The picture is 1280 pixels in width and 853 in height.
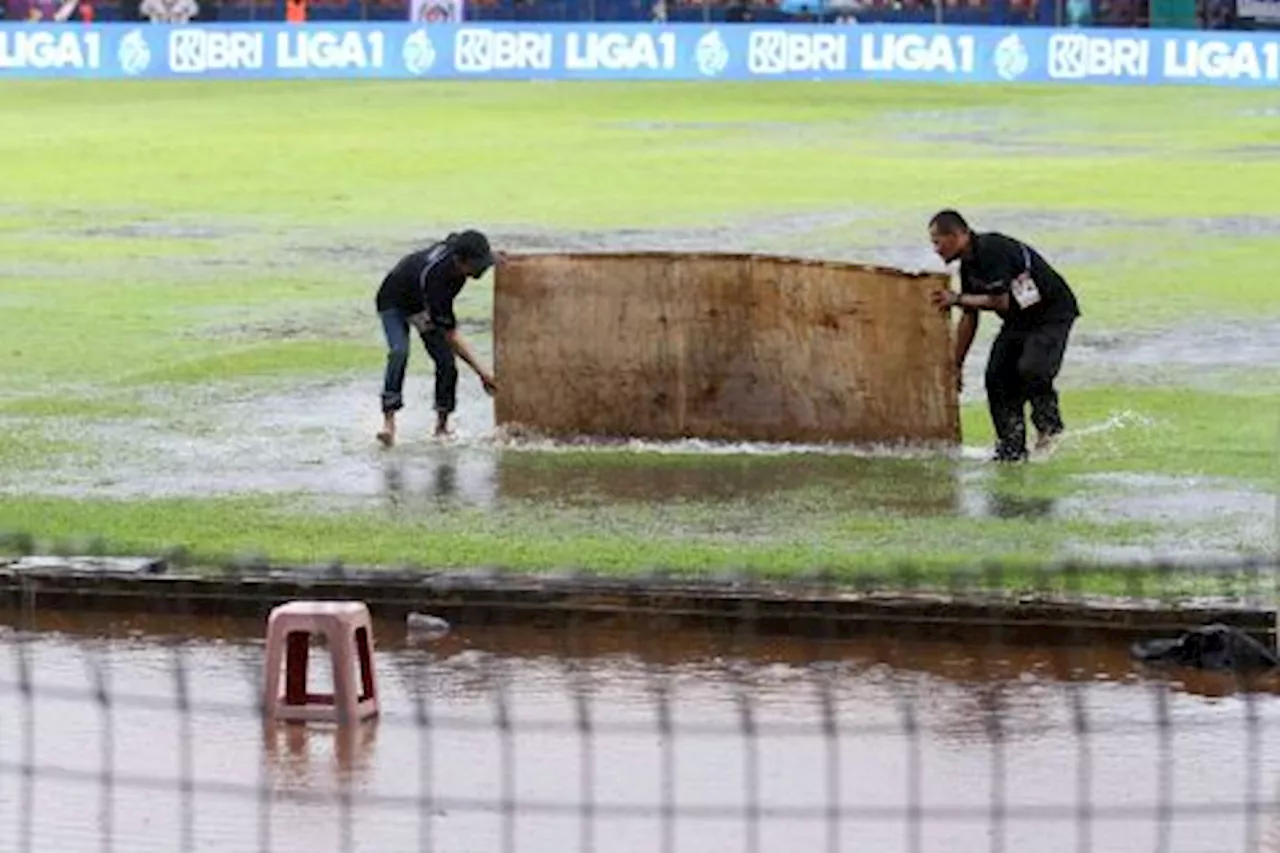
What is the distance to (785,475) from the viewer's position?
2058 cm

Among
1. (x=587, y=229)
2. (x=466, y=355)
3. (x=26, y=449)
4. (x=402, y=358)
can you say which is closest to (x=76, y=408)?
(x=26, y=449)

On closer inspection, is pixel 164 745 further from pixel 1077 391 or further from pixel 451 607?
pixel 1077 391

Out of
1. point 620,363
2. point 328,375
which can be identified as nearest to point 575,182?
point 328,375

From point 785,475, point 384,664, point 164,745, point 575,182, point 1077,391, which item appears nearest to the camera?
point 164,745

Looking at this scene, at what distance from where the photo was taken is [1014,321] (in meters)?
20.8

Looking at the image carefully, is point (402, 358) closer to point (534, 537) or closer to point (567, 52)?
point (534, 537)

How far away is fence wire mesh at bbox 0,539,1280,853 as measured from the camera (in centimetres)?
1195

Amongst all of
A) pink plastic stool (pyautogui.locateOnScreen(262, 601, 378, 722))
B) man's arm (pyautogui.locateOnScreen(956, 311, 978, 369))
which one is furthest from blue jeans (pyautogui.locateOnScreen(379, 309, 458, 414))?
pink plastic stool (pyautogui.locateOnScreen(262, 601, 378, 722))

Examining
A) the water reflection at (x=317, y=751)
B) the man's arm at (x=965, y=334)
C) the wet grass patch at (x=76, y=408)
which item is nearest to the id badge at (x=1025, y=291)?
the man's arm at (x=965, y=334)

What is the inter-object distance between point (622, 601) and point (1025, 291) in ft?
18.4

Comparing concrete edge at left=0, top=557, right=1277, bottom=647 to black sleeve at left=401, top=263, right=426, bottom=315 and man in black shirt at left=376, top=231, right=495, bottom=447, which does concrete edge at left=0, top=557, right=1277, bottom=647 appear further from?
black sleeve at left=401, top=263, right=426, bottom=315

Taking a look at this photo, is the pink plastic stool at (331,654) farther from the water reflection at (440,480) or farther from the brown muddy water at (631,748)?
the water reflection at (440,480)

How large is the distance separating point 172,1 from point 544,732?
47.4m

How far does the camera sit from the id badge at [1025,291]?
20391 millimetres
